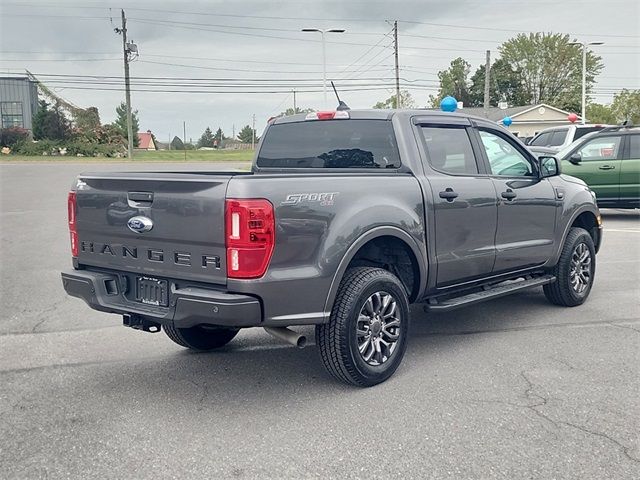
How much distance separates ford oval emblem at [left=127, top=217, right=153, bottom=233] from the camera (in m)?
4.00

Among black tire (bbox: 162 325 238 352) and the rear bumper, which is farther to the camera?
black tire (bbox: 162 325 238 352)

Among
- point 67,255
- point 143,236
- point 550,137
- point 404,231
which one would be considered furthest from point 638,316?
point 550,137

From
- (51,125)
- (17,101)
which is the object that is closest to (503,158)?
(51,125)

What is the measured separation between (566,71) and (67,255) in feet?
262

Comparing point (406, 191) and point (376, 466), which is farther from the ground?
point (406, 191)

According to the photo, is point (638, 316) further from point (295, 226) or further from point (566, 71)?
point (566, 71)

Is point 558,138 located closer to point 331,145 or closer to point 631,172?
point 631,172

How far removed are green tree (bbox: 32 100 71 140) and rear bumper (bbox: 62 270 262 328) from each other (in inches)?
2266

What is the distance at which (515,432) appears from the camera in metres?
3.63

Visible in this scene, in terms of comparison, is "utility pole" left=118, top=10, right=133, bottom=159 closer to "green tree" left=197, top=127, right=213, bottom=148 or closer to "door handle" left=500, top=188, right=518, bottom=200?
"door handle" left=500, top=188, right=518, bottom=200

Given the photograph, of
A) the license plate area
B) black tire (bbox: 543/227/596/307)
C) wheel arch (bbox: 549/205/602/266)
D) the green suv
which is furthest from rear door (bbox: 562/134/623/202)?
the license plate area

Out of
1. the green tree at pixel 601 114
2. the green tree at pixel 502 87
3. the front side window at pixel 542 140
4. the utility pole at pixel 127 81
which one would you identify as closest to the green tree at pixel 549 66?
the green tree at pixel 502 87

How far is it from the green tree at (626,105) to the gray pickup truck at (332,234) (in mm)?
→ 60526

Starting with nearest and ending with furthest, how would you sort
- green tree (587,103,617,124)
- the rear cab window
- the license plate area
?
the license plate area
the rear cab window
green tree (587,103,617,124)
